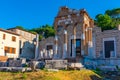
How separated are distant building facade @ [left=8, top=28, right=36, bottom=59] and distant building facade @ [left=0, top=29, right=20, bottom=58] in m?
1.43

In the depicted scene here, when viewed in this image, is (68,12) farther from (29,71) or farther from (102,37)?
(29,71)

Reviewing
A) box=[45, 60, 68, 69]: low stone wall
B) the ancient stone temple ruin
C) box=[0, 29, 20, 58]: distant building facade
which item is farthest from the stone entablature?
box=[45, 60, 68, 69]: low stone wall

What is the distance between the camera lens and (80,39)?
3083cm

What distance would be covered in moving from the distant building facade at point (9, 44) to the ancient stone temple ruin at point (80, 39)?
7113 millimetres

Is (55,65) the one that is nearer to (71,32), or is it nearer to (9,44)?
(71,32)

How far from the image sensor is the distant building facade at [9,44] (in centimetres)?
3431

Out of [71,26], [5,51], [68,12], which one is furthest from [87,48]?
[5,51]

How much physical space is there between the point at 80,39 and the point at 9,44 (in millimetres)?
13153

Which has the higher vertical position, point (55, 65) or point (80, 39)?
point (80, 39)

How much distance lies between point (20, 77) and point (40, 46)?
23.7 metres

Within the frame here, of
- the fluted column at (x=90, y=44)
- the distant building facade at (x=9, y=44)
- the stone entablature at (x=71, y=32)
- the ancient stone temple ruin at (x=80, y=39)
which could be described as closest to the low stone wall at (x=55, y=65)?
the ancient stone temple ruin at (x=80, y=39)

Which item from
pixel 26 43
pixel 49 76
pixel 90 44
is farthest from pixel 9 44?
pixel 49 76

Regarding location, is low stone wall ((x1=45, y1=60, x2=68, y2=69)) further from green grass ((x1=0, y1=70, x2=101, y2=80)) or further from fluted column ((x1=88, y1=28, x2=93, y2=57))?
fluted column ((x1=88, y1=28, x2=93, y2=57))

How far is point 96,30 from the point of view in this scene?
3072 cm
